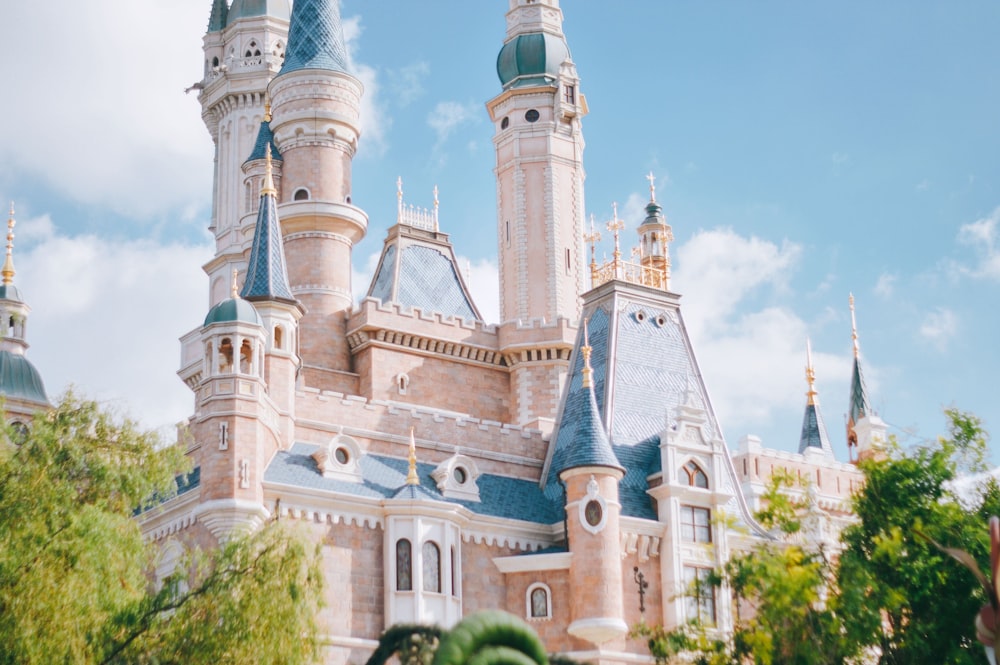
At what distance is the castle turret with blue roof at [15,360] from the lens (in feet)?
152

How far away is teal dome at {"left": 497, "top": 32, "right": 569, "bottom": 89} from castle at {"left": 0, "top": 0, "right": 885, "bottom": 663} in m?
0.08

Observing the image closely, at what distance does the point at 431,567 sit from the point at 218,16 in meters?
43.6

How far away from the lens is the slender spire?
42531 millimetres

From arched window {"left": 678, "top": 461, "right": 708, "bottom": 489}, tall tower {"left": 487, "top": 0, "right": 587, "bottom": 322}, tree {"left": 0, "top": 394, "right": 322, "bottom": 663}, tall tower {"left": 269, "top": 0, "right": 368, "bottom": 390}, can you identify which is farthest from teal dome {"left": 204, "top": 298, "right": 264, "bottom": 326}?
tall tower {"left": 487, "top": 0, "right": 587, "bottom": 322}

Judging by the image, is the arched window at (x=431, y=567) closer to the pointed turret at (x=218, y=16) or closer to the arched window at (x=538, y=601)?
the arched window at (x=538, y=601)

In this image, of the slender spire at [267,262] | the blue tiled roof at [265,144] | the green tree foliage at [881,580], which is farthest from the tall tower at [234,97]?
the green tree foliage at [881,580]

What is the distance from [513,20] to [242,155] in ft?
59.5

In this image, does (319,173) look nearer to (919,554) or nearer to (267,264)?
(267,264)

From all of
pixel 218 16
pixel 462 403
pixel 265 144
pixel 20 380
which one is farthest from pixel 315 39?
pixel 218 16

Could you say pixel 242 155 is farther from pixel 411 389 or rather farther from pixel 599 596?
pixel 599 596

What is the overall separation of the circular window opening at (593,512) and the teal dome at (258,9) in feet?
131

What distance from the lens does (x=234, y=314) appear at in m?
39.6

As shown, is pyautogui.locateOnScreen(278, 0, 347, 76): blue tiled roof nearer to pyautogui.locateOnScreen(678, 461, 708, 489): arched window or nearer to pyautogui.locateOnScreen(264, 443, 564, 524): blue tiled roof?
pyautogui.locateOnScreen(264, 443, 564, 524): blue tiled roof

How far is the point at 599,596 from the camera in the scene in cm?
3984
